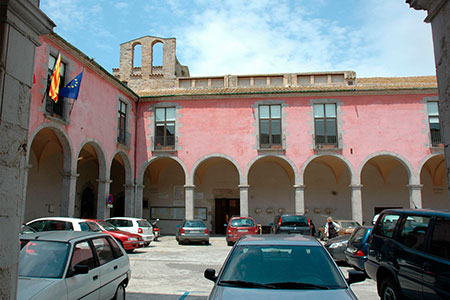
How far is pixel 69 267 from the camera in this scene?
4738 mm

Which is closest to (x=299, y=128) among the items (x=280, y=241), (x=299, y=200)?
(x=299, y=200)

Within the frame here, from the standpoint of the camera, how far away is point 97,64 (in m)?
17.1

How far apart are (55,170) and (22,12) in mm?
17530

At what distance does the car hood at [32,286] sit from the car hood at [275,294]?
2038 mm

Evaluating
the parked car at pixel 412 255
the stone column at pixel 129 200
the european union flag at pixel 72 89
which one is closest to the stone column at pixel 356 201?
the stone column at pixel 129 200

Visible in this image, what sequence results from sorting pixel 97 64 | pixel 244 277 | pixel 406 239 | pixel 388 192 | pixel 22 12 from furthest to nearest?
1. pixel 388 192
2. pixel 97 64
3. pixel 406 239
4. pixel 244 277
5. pixel 22 12

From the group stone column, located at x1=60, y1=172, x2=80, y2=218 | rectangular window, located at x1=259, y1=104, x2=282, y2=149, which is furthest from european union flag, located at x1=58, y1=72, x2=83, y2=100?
rectangular window, located at x1=259, y1=104, x2=282, y2=149

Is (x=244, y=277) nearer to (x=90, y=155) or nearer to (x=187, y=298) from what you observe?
(x=187, y=298)

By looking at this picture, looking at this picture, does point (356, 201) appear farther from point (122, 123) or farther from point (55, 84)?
point (55, 84)

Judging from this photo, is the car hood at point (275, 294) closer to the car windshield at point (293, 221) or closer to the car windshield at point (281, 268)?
the car windshield at point (281, 268)

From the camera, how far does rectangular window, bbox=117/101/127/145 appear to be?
19.9 m

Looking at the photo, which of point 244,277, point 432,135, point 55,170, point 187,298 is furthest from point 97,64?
point 432,135

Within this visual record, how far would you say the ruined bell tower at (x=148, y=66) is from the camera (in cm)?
2755

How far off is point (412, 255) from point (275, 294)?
2.50 metres
